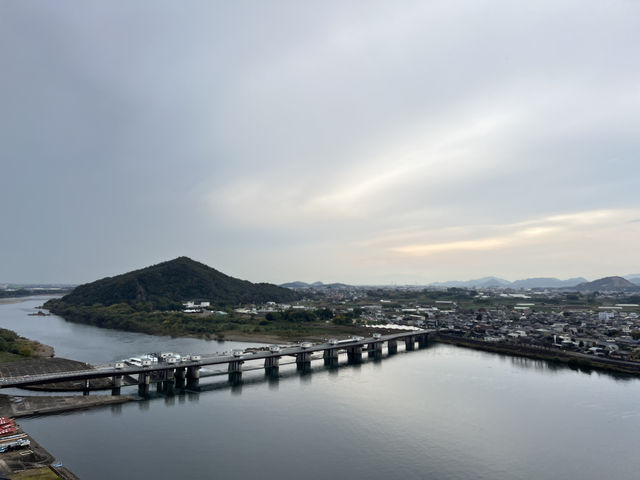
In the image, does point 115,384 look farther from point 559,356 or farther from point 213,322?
point 559,356

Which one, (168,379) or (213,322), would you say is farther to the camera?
(213,322)

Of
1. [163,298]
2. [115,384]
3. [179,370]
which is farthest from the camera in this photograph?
[163,298]

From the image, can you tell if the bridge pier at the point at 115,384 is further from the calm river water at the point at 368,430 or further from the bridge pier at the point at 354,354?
the bridge pier at the point at 354,354

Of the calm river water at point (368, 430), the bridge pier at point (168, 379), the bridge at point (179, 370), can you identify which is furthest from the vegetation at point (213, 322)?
the calm river water at point (368, 430)

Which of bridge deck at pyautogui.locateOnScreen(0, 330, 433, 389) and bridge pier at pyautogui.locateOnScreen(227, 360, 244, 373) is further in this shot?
A: bridge pier at pyautogui.locateOnScreen(227, 360, 244, 373)

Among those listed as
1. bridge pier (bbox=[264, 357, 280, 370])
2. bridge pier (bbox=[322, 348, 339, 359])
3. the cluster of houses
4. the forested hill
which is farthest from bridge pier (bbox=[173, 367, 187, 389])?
the forested hill

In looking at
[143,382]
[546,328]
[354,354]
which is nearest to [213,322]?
[354,354]

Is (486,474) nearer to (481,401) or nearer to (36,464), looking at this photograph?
(481,401)

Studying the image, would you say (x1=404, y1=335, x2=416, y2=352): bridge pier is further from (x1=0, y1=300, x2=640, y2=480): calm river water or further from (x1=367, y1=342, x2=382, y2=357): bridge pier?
(x1=0, y1=300, x2=640, y2=480): calm river water
